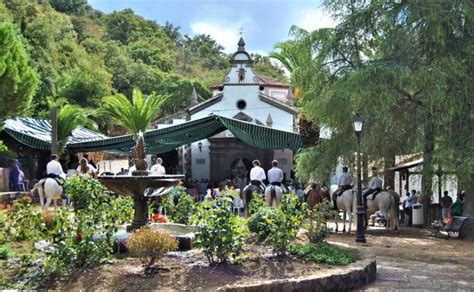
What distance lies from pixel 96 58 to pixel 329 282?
52.8 meters

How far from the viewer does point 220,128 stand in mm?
24344

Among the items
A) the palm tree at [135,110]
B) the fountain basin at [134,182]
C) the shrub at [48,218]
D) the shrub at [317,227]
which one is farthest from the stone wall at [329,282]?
the palm tree at [135,110]

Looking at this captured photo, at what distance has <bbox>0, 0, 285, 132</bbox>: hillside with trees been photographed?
36.8m

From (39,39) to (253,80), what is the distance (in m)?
18.2

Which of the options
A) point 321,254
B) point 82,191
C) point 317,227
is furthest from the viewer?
point 82,191

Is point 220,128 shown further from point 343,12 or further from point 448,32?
point 448,32

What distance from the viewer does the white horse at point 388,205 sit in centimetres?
1584

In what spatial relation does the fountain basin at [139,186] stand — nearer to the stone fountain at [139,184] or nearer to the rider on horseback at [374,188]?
the stone fountain at [139,184]

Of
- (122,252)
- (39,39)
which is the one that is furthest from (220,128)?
(39,39)

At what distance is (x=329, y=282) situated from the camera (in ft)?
24.8

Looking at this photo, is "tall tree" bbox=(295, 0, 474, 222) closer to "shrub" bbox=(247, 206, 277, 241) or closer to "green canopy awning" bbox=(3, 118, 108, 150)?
"shrub" bbox=(247, 206, 277, 241)

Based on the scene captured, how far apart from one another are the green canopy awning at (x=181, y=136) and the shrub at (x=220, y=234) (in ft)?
49.4

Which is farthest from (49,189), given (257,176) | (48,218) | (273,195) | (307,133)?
(307,133)

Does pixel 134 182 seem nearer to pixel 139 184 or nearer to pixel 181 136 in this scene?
pixel 139 184
